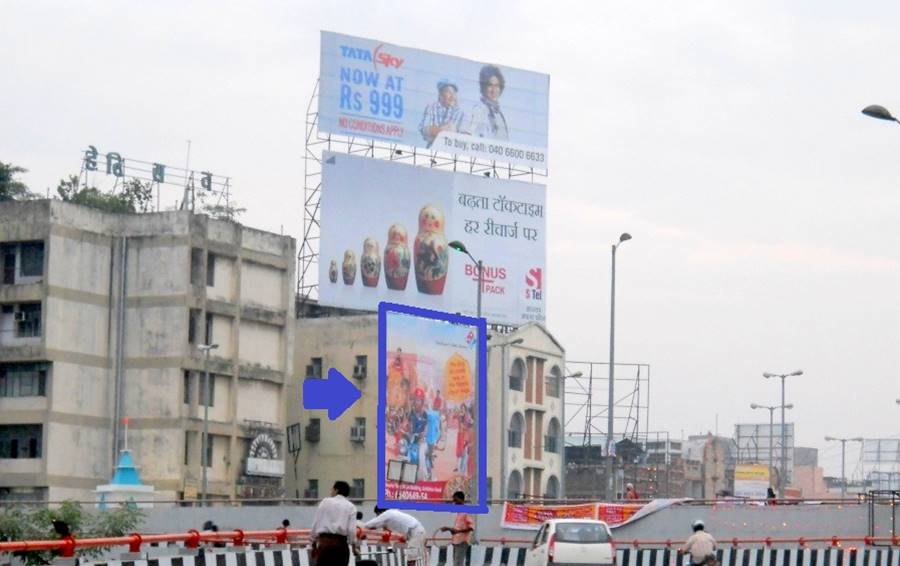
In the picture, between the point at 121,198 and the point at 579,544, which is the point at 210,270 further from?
the point at 579,544

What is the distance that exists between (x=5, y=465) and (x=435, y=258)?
2153 centimetres

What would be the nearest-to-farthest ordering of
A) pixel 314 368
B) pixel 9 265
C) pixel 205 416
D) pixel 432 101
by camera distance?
pixel 205 416, pixel 9 265, pixel 432 101, pixel 314 368

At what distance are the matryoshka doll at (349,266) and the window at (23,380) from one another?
14.0 meters

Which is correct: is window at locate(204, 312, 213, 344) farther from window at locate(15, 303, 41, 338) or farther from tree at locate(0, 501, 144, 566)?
tree at locate(0, 501, 144, 566)

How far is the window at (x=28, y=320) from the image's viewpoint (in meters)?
73.5

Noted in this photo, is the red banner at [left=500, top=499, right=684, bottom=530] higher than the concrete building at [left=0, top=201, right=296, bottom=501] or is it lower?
lower

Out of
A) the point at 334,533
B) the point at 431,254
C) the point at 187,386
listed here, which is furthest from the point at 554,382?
the point at 334,533

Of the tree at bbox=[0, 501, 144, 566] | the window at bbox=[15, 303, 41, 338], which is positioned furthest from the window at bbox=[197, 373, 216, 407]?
the tree at bbox=[0, 501, 144, 566]

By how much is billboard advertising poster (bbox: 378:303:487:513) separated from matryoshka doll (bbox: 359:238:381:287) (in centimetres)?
5143

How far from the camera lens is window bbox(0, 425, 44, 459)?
72.9 meters

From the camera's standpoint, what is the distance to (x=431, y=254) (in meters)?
82.9

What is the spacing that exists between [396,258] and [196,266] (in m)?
10.2

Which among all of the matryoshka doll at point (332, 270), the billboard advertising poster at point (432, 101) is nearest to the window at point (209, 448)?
the matryoshka doll at point (332, 270)

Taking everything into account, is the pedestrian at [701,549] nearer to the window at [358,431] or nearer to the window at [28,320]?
the window at [28,320]
